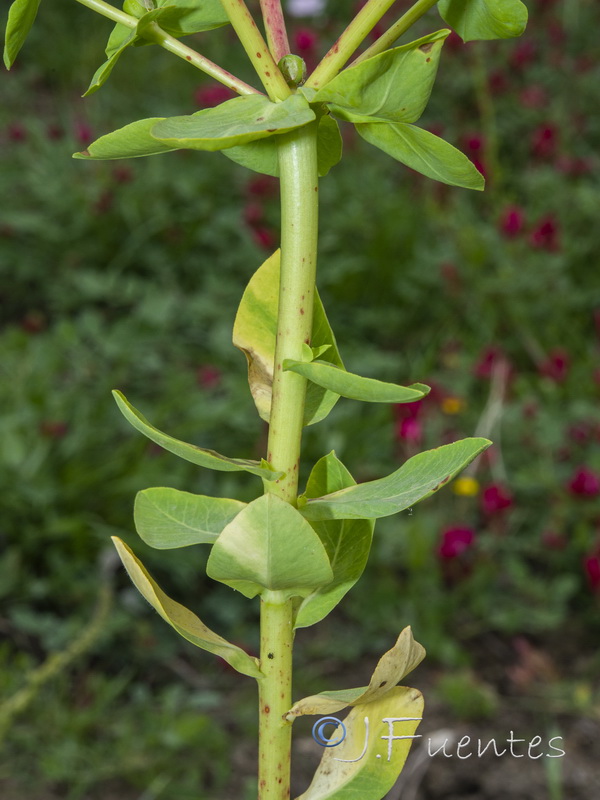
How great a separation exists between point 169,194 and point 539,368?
3.93ft

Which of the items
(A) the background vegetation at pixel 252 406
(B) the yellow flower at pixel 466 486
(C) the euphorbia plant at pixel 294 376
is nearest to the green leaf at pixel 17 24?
(C) the euphorbia plant at pixel 294 376

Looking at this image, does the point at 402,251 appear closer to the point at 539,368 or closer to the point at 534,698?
the point at 539,368

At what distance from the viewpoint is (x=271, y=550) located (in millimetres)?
292

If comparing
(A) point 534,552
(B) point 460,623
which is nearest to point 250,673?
(B) point 460,623

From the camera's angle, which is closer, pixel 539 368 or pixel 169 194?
pixel 539 368

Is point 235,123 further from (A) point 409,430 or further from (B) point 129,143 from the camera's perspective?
(A) point 409,430

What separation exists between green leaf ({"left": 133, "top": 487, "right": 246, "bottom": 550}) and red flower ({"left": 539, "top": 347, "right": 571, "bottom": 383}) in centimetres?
173

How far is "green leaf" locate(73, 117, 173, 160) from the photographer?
280 millimetres

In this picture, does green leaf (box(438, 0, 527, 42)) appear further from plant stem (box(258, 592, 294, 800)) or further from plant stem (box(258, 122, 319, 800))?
plant stem (box(258, 592, 294, 800))

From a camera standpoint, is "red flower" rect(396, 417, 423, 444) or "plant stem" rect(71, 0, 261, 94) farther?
"red flower" rect(396, 417, 423, 444)

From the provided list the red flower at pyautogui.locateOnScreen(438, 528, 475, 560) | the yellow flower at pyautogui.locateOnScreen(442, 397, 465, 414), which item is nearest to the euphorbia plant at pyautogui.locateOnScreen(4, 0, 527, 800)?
the red flower at pyautogui.locateOnScreen(438, 528, 475, 560)

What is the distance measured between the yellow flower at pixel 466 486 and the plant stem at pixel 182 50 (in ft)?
5.09

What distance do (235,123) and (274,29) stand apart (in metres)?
0.05

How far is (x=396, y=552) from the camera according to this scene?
1.72 m
